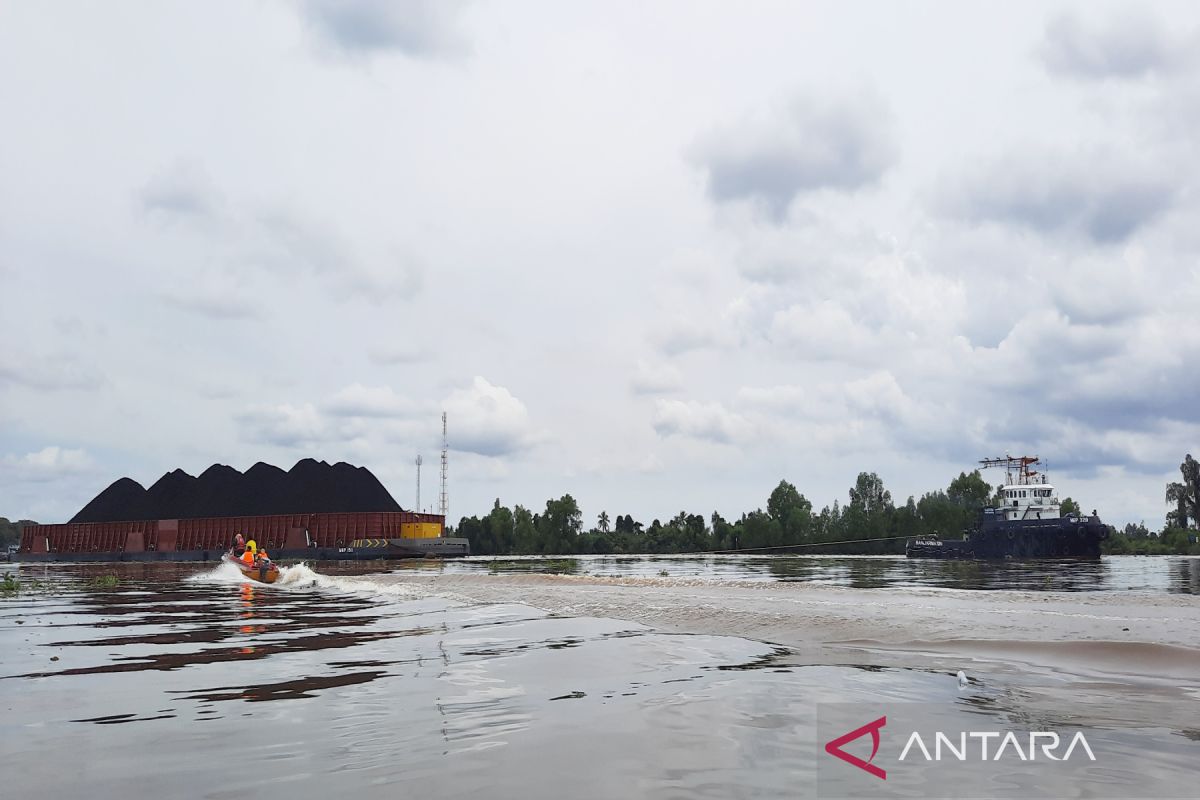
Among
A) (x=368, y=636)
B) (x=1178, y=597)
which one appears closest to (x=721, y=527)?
(x=1178, y=597)

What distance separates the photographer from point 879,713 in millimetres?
8086

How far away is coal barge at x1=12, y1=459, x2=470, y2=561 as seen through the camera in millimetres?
92562

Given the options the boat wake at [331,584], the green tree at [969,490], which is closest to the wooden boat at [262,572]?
the boat wake at [331,584]

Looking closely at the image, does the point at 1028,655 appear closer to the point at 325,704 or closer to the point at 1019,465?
the point at 325,704

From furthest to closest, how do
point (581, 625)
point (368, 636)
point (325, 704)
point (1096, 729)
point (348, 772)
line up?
point (581, 625), point (368, 636), point (325, 704), point (1096, 729), point (348, 772)

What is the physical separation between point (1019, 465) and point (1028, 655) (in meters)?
76.0

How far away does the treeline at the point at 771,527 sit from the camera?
431ft

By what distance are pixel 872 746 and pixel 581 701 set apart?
Result: 3590 mm

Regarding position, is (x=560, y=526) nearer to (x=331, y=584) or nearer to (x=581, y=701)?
(x=331, y=584)

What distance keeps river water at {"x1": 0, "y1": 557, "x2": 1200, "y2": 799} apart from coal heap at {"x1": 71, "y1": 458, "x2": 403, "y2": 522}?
9469 centimetres

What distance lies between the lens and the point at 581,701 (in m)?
9.07

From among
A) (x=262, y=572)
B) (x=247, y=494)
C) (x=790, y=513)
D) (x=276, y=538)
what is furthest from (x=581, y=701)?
(x=790, y=513)

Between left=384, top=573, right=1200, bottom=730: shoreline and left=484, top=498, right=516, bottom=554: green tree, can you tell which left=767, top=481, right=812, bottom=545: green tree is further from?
left=384, top=573, right=1200, bottom=730: shoreline

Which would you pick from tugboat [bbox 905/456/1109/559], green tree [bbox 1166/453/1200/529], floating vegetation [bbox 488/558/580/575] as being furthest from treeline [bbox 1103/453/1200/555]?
floating vegetation [bbox 488/558/580/575]
